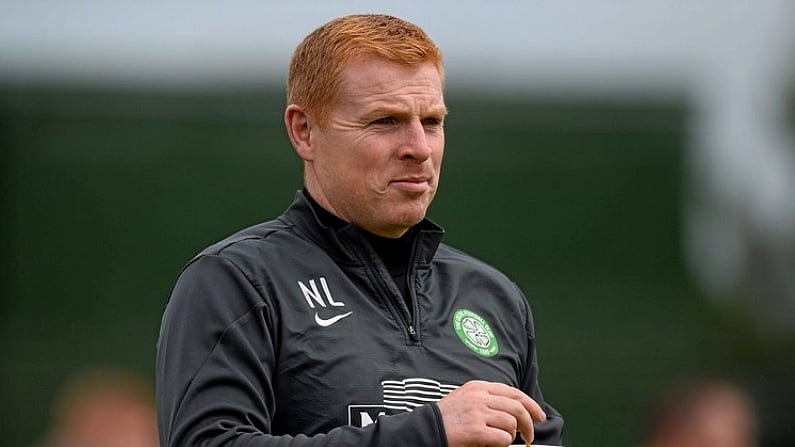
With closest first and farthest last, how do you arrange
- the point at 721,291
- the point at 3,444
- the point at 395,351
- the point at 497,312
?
the point at 395,351, the point at 497,312, the point at 3,444, the point at 721,291

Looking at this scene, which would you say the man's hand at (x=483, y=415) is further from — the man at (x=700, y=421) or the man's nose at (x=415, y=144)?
the man at (x=700, y=421)

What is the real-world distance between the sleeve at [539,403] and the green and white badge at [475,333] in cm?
18

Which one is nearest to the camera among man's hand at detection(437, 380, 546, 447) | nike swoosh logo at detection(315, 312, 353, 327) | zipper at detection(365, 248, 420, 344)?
man's hand at detection(437, 380, 546, 447)

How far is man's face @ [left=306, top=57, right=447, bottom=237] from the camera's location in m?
3.85

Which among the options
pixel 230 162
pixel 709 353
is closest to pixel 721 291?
pixel 709 353

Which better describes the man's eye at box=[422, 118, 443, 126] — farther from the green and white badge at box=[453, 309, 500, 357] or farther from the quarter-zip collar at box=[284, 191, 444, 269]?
the green and white badge at box=[453, 309, 500, 357]

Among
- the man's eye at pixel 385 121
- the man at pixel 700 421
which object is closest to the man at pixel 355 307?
the man's eye at pixel 385 121

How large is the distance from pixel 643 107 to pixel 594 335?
1.77m

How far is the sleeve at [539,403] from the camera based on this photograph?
399 centimetres

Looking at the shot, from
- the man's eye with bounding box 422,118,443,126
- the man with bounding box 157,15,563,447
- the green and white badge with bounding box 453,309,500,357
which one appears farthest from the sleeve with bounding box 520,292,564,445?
the man's eye with bounding box 422,118,443,126

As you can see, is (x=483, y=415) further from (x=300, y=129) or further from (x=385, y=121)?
(x=300, y=129)

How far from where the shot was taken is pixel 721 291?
11.9 m

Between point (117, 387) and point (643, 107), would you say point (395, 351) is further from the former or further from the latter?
point (643, 107)

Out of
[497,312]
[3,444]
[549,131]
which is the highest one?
[497,312]
